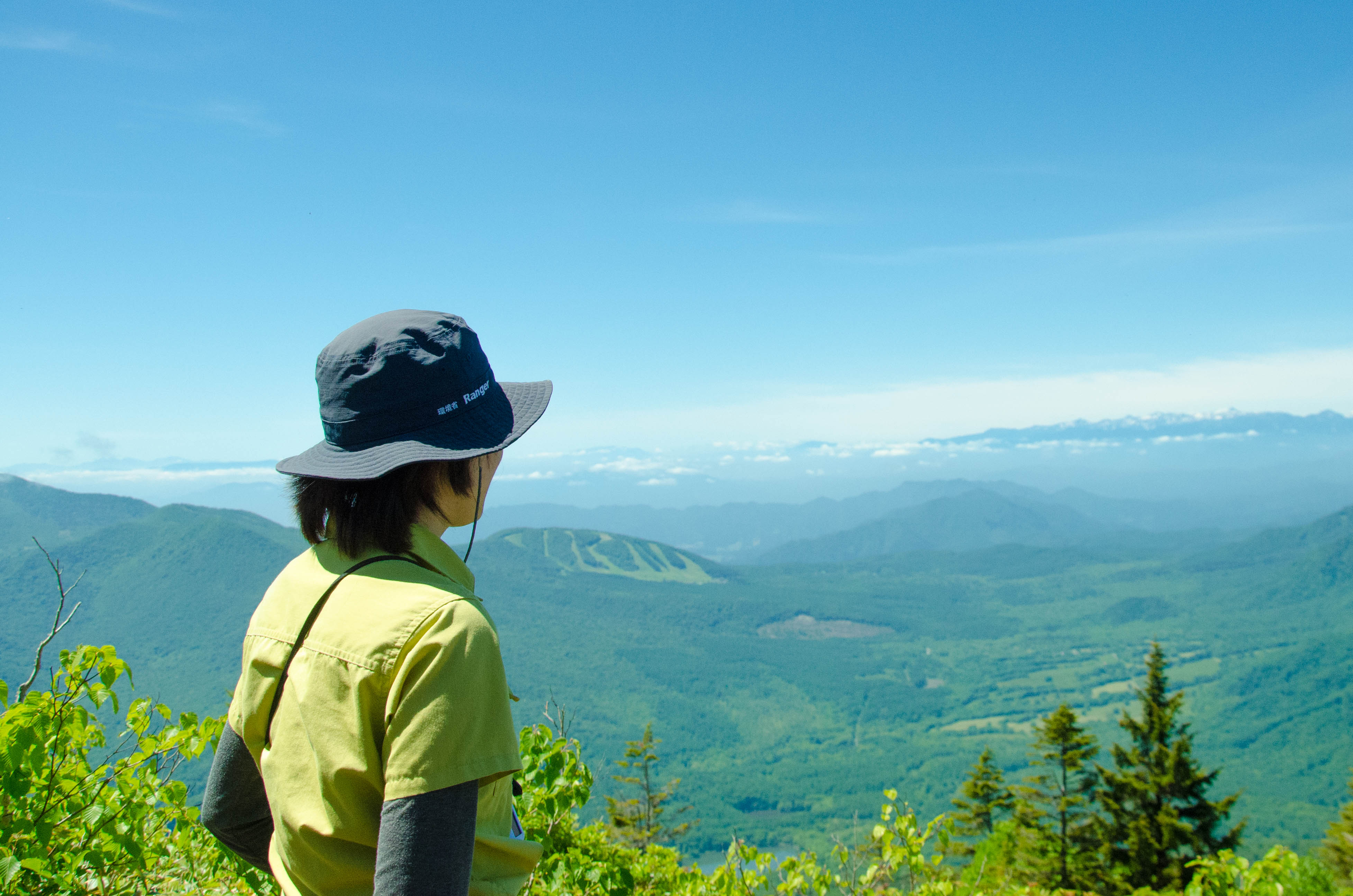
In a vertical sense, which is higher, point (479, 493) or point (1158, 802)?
point (479, 493)

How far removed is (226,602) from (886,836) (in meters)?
208

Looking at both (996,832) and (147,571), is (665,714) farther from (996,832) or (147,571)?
(996,832)

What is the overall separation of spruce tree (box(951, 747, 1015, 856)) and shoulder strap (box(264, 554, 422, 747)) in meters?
31.4

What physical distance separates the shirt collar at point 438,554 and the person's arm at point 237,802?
728mm

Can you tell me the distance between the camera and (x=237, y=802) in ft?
5.90

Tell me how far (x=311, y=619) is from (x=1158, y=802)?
2883 cm

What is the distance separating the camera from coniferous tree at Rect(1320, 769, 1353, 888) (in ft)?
56.9

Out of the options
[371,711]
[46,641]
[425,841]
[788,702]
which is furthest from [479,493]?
[788,702]

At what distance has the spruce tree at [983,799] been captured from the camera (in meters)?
28.8

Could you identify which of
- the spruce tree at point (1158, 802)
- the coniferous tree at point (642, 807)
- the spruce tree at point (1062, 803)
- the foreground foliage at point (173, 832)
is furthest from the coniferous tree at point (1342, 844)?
the coniferous tree at point (642, 807)

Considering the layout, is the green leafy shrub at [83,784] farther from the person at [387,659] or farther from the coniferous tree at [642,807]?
the coniferous tree at [642,807]

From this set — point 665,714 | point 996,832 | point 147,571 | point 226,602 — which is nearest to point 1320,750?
point 665,714

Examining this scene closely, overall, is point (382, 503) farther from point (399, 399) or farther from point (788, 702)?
point (788, 702)

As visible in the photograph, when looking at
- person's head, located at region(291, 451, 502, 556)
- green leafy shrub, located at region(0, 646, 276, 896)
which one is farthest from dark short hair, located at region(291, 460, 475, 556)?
green leafy shrub, located at region(0, 646, 276, 896)
